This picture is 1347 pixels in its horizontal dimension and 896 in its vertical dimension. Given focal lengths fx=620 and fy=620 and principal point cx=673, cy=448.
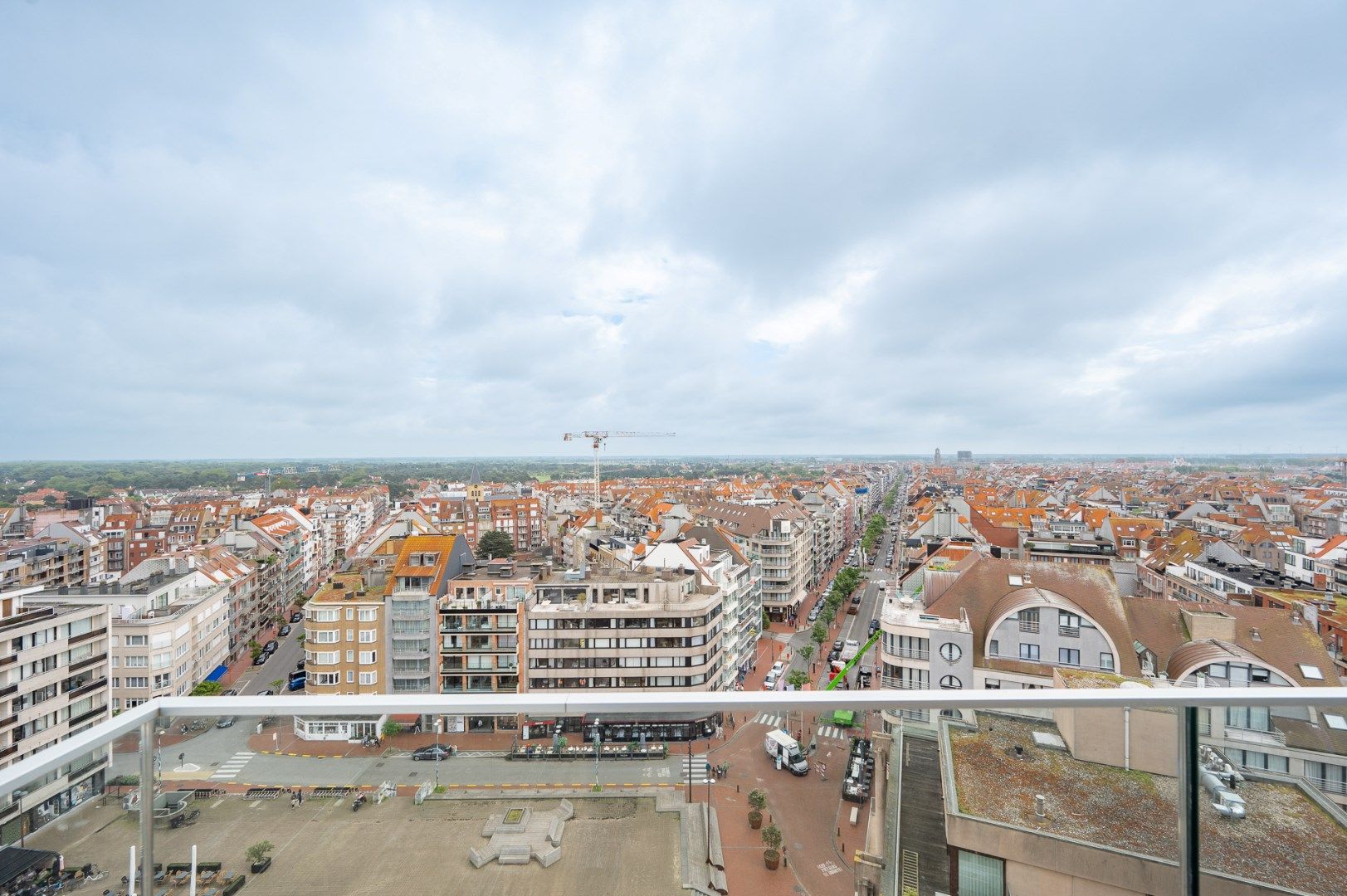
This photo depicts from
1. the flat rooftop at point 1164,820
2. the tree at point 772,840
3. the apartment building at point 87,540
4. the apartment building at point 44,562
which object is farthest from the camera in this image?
the apartment building at point 87,540

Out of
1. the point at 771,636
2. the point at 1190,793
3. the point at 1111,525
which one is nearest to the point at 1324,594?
the point at 1111,525

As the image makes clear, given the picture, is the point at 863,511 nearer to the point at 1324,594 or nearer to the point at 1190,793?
the point at 1324,594

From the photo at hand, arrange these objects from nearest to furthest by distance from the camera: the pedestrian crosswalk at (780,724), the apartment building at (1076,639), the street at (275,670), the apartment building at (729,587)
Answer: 1. the pedestrian crosswalk at (780,724)
2. the apartment building at (1076,639)
3. the apartment building at (729,587)
4. the street at (275,670)

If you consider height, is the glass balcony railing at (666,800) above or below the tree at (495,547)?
above

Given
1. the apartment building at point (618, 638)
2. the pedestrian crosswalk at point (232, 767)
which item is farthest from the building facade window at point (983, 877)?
the apartment building at point (618, 638)

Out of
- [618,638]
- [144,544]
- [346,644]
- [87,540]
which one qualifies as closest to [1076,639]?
[618,638]

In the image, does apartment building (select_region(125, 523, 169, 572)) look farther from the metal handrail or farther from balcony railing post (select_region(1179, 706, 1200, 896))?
balcony railing post (select_region(1179, 706, 1200, 896))

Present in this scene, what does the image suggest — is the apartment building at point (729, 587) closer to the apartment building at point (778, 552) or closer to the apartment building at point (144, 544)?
the apartment building at point (778, 552)
